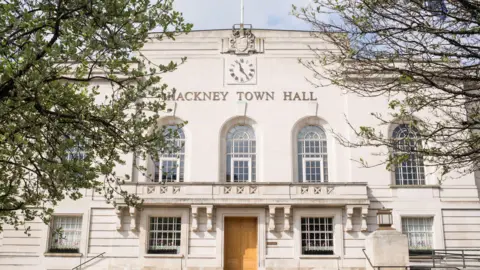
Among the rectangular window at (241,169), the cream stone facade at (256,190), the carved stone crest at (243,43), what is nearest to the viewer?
the cream stone facade at (256,190)

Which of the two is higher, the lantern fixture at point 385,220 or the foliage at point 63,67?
the foliage at point 63,67

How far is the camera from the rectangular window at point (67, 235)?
70.0ft

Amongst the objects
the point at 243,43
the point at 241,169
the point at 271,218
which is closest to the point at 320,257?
the point at 271,218

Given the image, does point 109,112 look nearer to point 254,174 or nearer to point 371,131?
point 371,131

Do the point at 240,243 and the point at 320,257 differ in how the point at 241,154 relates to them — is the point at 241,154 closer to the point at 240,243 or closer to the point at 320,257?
the point at 240,243

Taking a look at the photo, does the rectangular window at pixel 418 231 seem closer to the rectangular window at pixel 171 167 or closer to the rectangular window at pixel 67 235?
the rectangular window at pixel 171 167

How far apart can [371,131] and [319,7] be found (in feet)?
8.14

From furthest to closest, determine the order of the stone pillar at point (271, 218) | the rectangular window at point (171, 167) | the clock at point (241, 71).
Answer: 1. the clock at point (241, 71)
2. the rectangular window at point (171, 167)
3. the stone pillar at point (271, 218)

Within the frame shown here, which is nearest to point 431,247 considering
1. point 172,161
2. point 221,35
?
point 172,161

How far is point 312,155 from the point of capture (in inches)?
893

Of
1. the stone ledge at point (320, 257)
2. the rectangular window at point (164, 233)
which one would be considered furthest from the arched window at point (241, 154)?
the stone ledge at point (320, 257)

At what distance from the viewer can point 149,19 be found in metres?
9.48

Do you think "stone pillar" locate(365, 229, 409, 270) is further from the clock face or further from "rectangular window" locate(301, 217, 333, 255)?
the clock face

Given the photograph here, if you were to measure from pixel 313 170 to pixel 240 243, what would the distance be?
15.7ft
